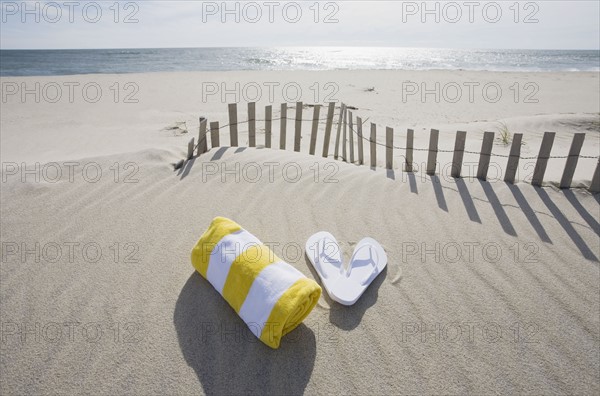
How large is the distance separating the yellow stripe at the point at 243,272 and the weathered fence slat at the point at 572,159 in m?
4.18

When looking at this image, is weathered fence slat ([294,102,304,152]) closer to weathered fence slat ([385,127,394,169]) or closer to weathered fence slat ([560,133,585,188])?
weathered fence slat ([385,127,394,169])

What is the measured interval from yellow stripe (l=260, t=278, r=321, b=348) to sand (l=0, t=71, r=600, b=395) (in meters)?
0.17

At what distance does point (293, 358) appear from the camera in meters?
2.18

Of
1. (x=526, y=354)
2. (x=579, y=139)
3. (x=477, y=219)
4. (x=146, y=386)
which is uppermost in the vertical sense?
(x=579, y=139)

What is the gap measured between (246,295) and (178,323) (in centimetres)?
60

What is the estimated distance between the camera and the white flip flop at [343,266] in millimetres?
2652

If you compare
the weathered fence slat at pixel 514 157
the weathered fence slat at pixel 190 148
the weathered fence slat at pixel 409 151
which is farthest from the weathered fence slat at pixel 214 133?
the weathered fence slat at pixel 514 157

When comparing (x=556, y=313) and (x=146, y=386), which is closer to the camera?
(x=146, y=386)

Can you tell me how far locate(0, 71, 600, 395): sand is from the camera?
7.01 feet

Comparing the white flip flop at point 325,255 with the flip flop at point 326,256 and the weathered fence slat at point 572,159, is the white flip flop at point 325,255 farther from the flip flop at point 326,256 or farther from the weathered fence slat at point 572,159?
the weathered fence slat at point 572,159

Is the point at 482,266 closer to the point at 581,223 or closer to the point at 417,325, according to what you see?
the point at 417,325

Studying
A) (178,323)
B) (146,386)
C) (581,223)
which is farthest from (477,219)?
(146,386)

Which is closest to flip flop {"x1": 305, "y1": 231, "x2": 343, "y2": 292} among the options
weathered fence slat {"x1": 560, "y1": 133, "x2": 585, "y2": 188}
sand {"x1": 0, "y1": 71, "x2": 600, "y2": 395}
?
sand {"x1": 0, "y1": 71, "x2": 600, "y2": 395}

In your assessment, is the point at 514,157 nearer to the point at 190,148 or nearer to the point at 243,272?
the point at 243,272
